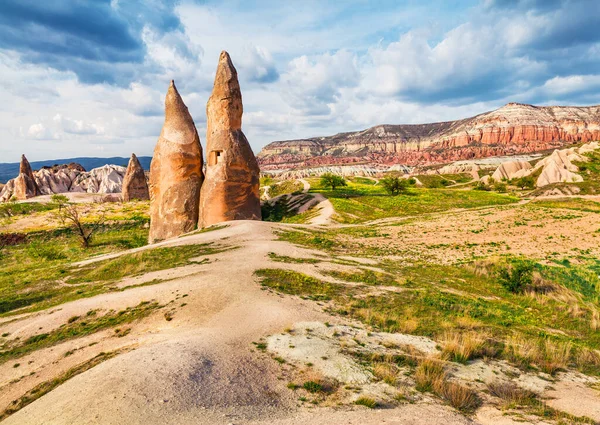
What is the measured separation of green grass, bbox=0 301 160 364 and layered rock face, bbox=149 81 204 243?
57.3 ft

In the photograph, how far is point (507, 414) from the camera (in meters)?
5.60

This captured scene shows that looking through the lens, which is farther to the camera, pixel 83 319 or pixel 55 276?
pixel 55 276

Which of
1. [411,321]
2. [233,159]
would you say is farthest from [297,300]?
[233,159]

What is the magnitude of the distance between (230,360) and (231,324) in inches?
78.5

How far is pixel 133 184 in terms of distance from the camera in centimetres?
5591

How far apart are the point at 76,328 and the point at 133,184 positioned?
52048 mm

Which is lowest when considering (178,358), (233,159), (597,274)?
(597,274)

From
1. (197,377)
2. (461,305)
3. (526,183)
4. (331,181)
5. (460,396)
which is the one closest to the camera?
(197,377)

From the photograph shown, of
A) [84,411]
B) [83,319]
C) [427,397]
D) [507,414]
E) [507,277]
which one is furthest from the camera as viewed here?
[507,277]

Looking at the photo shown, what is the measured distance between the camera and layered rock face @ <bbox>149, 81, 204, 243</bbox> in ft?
89.4

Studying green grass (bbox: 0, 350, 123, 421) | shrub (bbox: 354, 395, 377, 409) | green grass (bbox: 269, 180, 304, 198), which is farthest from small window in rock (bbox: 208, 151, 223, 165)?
green grass (bbox: 269, 180, 304, 198)

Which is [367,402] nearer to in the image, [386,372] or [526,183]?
[386,372]

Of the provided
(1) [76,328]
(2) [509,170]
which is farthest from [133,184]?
(2) [509,170]

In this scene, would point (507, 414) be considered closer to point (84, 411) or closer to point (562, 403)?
point (562, 403)
